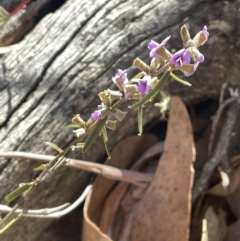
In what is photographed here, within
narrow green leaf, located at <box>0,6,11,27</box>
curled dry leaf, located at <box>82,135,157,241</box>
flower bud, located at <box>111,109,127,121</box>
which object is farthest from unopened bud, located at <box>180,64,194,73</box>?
narrow green leaf, located at <box>0,6,11,27</box>

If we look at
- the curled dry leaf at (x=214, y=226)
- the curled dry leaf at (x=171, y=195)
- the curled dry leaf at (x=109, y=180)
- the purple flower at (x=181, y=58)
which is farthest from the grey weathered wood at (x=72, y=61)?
the purple flower at (x=181, y=58)

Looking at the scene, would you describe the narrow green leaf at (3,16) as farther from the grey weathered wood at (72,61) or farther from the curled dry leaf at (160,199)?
the curled dry leaf at (160,199)

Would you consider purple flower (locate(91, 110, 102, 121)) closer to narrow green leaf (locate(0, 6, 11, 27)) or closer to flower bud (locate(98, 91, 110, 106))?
flower bud (locate(98, 91, 110, 106))

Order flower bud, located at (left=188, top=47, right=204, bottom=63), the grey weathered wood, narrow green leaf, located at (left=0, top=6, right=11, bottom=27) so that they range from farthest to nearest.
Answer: narrow green leaf, located at (left=0, top=6, right=11, bottom=27) < the grey weathered wood < flower bud, located at (left=188, top=47, right=204, bottom=63)

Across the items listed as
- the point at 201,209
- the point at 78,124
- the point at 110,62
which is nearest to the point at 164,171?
the point at 201,209

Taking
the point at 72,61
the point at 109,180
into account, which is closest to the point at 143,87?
the point at 72,61

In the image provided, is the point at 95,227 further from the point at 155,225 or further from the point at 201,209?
the point at 201,209

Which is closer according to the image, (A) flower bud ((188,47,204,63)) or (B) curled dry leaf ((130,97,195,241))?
(A) flower bud ((188,47,204,63))

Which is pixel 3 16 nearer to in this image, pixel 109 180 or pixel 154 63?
pixel 109 180
